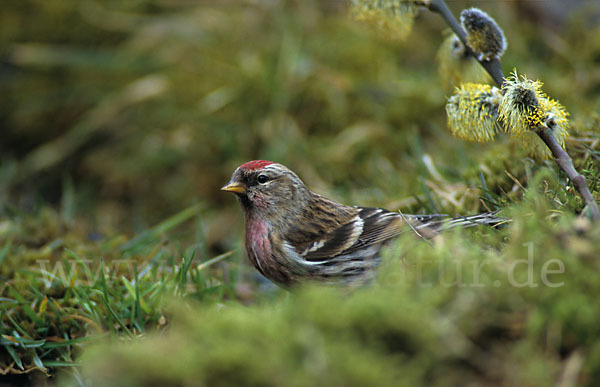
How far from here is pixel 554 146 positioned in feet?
7.32

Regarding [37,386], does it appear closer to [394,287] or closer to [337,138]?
[394,287]

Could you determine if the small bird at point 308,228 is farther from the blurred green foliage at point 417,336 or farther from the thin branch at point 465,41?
the blurred green foliage at point 417,336

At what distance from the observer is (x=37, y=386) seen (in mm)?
2512

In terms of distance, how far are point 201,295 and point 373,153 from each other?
2310 mm

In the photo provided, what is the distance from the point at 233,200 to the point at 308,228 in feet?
7.14

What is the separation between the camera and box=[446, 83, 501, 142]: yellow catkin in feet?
7.54

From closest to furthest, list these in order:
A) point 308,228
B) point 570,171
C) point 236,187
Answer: point 570,171
point 308,228
point 236,187

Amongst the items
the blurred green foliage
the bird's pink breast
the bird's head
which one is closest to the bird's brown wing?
the bird's pink breast

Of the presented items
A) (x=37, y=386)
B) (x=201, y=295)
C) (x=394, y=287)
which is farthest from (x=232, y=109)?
(x=394, y=287)

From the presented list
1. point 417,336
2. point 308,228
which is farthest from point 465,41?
point 417,336

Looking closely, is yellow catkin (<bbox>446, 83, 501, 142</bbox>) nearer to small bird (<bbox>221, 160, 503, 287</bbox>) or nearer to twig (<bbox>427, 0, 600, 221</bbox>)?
twig (<bbox>427, 0, 600, 221</bbox>)

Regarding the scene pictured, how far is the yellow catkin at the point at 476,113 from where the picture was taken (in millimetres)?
2297

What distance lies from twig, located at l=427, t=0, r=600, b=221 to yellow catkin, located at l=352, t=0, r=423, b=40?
3.9 inches

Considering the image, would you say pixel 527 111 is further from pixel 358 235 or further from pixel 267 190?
pixel 267 190
